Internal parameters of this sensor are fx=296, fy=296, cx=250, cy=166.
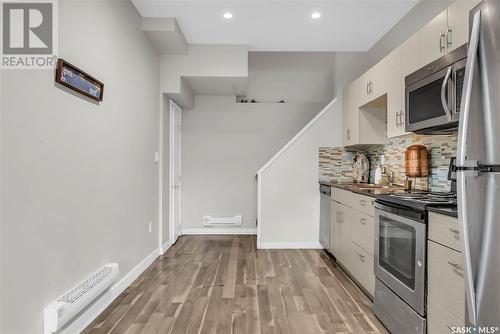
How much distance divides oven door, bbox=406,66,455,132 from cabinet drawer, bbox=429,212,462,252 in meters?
0.66

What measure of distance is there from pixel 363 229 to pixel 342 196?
0.66 m

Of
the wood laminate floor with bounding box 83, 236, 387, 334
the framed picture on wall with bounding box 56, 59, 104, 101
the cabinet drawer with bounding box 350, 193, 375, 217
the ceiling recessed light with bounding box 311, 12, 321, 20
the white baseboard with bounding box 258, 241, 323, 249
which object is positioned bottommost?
the wood laminate floor with bounding box 83, 236, 387, 334

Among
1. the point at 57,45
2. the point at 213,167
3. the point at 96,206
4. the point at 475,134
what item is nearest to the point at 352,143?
the point at 213,167

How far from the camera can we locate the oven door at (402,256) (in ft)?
5.79

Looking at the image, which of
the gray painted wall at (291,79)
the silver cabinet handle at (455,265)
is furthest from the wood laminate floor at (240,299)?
the gray painted wall at (291,79)

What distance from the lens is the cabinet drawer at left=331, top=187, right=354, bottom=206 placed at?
310cm

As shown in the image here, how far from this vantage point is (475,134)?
1140mm

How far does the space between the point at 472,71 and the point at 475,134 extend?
0.24 meters

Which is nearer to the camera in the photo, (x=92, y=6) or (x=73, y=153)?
(x=73, y=153)

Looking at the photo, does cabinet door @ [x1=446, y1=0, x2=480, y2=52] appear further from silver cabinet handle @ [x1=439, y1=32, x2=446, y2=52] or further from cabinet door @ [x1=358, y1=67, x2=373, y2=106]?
cabinet door @ [x1=358, y1=67, x2=373, y2=106]

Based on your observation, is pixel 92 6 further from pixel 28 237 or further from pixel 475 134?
pixel 475 134

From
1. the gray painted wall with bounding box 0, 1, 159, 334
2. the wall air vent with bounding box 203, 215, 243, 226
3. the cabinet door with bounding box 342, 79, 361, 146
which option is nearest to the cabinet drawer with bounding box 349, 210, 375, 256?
the cabinet door with bounding box 342, 79, 361, 146

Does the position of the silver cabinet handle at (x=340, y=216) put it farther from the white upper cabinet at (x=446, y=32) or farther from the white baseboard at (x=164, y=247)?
the white baseboard at (x=164, y=247)

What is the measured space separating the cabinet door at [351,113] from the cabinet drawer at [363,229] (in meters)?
1.20
